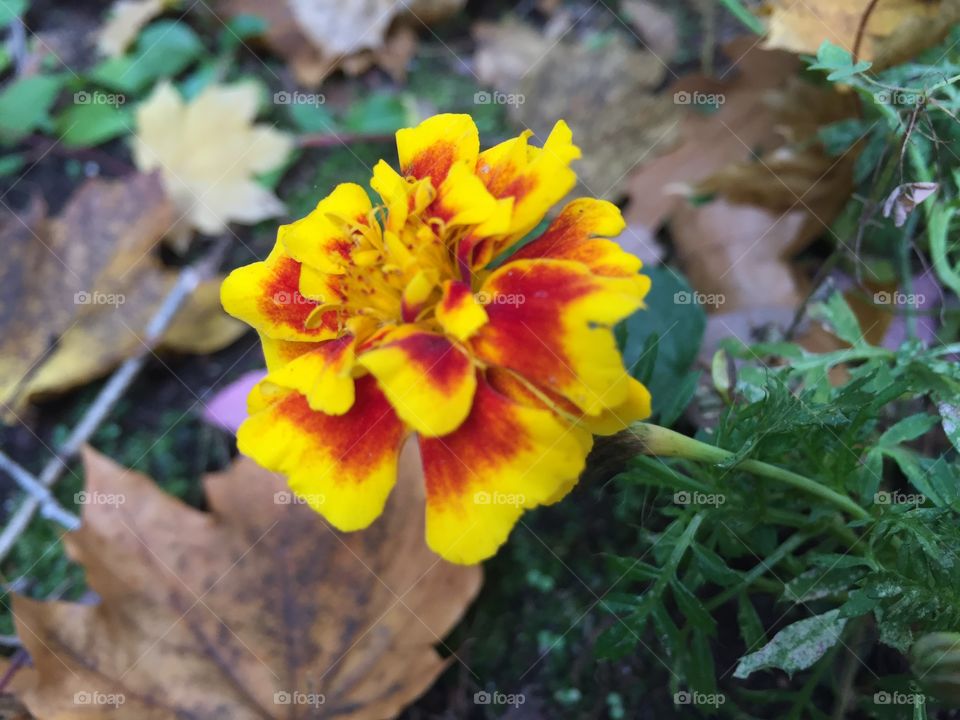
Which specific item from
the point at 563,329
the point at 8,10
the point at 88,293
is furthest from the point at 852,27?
the point at 8,10

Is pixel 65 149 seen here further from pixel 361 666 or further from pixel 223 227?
pixel 361 666

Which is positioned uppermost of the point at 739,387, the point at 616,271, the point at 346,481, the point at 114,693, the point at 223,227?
the point at 616,271

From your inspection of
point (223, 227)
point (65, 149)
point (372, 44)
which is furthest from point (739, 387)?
point (65, 149)

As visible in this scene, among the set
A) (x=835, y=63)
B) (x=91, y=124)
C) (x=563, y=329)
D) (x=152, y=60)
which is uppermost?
(x=835, y=63)

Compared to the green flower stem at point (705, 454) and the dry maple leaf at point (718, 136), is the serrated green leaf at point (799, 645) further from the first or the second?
the dry maple leaf at point (718, 136)

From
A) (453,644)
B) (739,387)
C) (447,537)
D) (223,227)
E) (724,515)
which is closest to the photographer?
(447,537)

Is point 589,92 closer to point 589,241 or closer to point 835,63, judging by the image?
point 835,63

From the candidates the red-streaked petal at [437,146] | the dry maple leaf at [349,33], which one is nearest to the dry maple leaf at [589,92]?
the dry maple leaf at [349,33]
